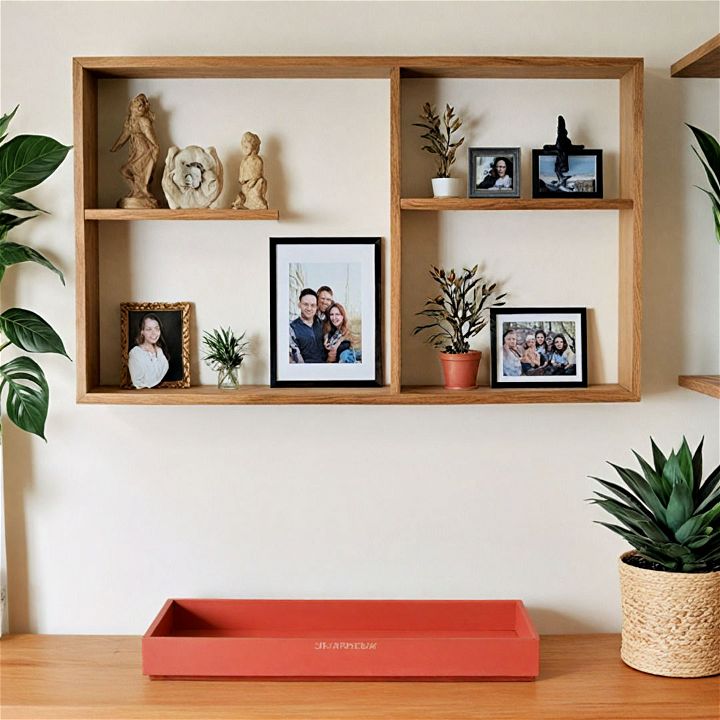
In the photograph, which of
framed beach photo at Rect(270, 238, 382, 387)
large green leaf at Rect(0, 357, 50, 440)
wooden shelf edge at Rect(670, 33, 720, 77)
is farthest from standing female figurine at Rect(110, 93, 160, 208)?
wooden shelf edge at Rect(670, 33, 720, 77)

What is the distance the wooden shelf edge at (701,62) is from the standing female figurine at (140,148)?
3.89ft

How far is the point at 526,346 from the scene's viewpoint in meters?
2.15

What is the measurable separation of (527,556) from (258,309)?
859 millimetres

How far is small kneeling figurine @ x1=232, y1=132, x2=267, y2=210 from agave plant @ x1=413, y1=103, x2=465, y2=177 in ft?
1.23

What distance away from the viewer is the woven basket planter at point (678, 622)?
1911 mm

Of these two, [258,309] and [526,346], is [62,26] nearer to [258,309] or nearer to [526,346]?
[258,309]

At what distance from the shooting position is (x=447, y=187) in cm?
208

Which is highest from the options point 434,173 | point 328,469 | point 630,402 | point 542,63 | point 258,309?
point 542,63

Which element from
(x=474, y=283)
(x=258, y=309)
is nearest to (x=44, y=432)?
(x=258, y=309)

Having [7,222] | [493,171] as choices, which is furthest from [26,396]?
[493,171]

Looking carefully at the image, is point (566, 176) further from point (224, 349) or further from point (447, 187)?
point (224, 349)

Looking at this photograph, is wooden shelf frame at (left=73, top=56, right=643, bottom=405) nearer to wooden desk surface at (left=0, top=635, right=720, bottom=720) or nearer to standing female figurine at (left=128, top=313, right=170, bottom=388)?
standing female figurine at (left=128, top=313, right=170, bottom=388)

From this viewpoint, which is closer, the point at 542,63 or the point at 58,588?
the point at 542,63

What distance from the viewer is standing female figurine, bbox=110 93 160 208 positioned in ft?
6.88
